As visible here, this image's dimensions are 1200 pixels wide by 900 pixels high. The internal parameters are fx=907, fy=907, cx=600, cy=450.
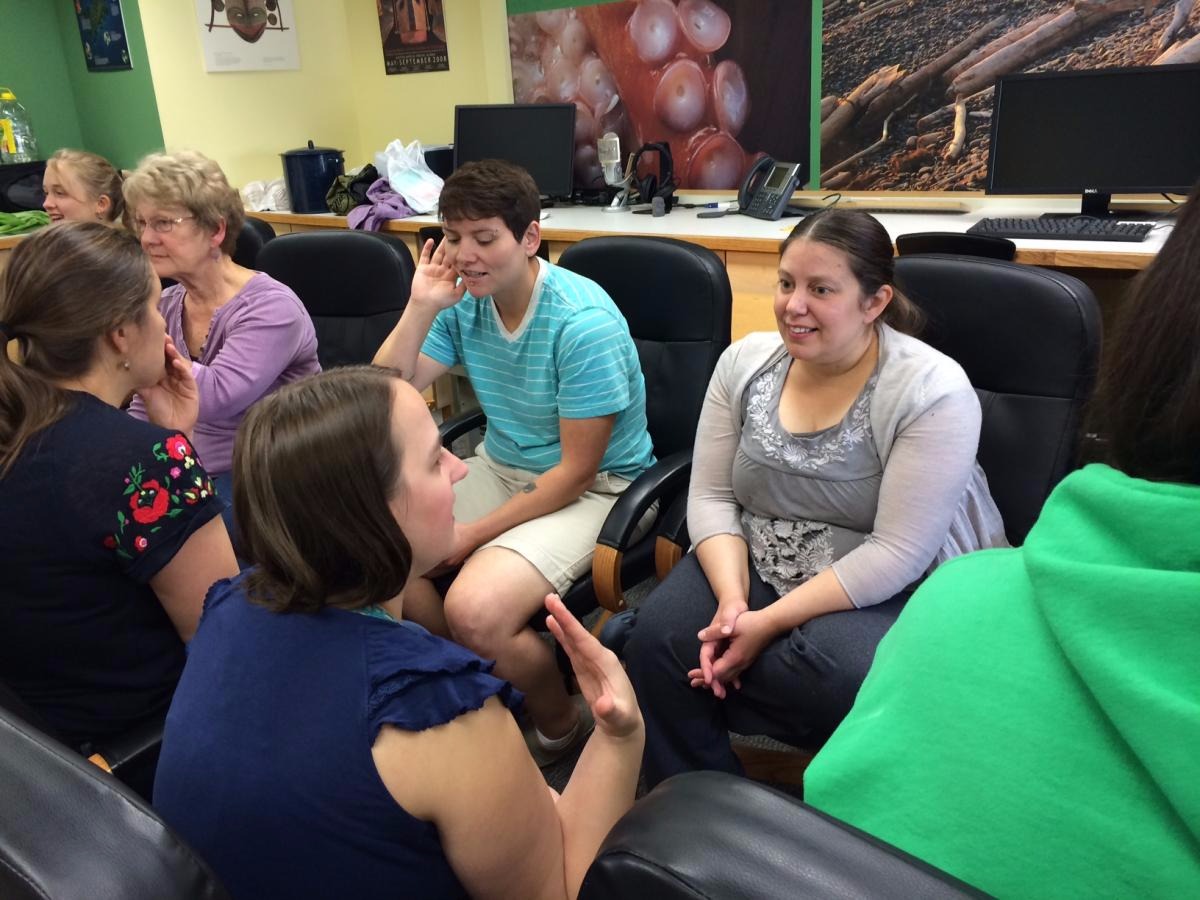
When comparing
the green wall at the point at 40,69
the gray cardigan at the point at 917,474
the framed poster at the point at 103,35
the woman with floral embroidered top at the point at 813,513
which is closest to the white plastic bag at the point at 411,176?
the framed poster at the point at 103,35

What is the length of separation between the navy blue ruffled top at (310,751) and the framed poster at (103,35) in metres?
4.04

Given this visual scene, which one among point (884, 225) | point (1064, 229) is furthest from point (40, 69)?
point (1064, 229)

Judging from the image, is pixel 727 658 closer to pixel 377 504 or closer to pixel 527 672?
pixel 527 672

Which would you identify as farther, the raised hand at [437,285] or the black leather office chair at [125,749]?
the raised hand at [437,285]

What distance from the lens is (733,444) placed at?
→ 1.73 metres

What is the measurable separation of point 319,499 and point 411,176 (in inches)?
135

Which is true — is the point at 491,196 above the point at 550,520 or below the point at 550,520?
above

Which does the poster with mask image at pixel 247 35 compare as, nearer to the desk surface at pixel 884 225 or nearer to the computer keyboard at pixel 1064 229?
the desk surface at pixel 884 225

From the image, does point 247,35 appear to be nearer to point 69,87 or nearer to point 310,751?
point 69,87

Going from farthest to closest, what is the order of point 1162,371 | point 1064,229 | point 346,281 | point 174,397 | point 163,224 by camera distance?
point 1064,229, point 346,281, point 163,224, point 174,397, point 1162,371

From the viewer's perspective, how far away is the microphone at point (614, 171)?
3836mm

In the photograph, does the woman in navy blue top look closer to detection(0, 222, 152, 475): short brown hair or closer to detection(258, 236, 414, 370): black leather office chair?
detection(0, 222, 152, 475): short brown hair

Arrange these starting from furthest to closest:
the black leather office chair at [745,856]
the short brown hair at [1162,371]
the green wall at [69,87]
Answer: the green wall at [69,87] → the short brown hair at [1162,371] → the black leather office chair at [745,856]

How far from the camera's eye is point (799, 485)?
1621mm
